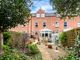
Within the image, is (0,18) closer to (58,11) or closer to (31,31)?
(58,11)

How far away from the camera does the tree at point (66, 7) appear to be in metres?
9.72

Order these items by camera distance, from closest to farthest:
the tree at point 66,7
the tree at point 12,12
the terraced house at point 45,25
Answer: the tree at point 12,12
the tree at point 66,7
the terraced house at point 45,25

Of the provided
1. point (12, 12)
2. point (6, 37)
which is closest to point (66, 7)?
point (12, 12)

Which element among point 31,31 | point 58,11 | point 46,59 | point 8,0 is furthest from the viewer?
point 31,31

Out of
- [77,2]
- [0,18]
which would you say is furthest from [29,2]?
[77,2]

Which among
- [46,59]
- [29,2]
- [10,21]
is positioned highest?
[29,2]

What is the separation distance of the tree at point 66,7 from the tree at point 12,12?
1.88 m

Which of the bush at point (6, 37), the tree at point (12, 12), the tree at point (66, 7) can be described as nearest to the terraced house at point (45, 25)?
the bush at point (6, 37)

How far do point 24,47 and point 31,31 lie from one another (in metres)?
30.6

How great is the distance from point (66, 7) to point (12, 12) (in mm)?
2896

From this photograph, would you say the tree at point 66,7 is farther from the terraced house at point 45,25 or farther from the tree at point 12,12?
the terraced house at point 45,25

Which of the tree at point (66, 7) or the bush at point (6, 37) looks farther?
the bush at point (6, 37)

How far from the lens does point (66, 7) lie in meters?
10.1

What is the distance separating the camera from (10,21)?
8133 millimetres
